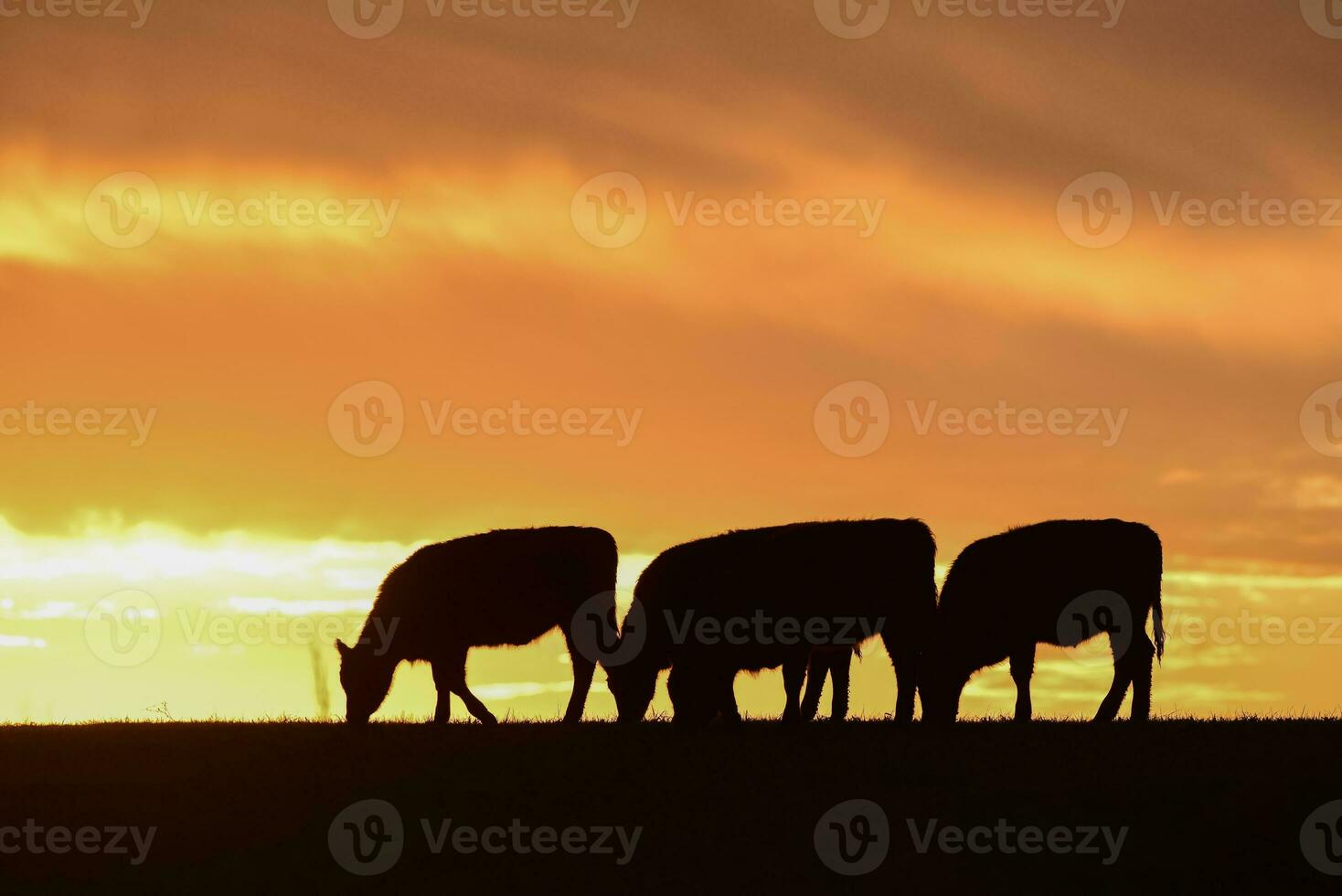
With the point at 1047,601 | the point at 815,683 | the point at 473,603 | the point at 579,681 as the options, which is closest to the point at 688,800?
the point at 815,683

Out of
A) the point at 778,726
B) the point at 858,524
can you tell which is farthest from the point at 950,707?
the point at 778,726

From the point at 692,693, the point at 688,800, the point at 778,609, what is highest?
the point at 778,609

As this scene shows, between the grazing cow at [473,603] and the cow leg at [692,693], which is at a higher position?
the grazing cow at [473,603]

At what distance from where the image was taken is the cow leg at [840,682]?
75.9 feet

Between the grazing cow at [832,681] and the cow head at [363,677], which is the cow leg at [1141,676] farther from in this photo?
the cow head at [363,677]

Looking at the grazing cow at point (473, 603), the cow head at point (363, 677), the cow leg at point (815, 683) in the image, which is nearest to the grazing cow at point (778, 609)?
the cow leg at point (815, 683)

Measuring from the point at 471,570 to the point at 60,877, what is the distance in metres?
12.1

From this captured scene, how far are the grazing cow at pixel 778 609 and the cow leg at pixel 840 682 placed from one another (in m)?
0.64

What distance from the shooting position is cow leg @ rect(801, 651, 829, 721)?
2317 cm

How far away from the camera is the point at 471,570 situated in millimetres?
25766

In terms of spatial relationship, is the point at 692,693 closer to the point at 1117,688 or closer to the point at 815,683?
the point at 815,683

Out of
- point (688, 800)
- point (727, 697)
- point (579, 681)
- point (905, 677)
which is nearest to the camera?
point (688, 800)

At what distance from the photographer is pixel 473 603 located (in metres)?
25.5

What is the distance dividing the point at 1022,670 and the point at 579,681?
6.44 metres
